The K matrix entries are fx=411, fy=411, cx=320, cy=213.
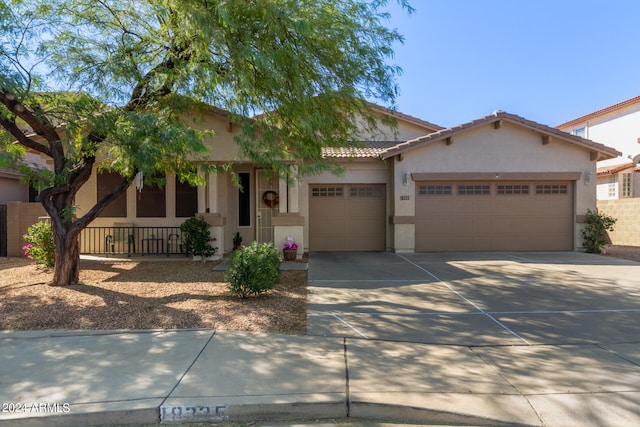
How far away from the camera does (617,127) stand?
24422mm

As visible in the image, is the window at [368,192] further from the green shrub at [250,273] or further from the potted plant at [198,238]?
the green shrub at [250,273]

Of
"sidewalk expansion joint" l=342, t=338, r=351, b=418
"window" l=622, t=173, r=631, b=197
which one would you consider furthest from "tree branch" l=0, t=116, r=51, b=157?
"window" l=622, t=173, r=631, b=197

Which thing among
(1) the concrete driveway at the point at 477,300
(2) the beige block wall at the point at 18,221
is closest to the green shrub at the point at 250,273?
(1) the concrete driveway at the point at 477,300

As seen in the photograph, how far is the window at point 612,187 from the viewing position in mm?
21609

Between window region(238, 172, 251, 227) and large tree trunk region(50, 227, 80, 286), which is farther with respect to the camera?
window region(238, 172, 251, 227)

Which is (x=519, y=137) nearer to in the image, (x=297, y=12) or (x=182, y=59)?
(x=297, y=12)

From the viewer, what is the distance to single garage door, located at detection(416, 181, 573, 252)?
47.0 ft

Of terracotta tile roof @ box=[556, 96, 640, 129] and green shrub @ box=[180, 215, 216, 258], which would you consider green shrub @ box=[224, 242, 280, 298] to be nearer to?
green shrub @ box=[180, 215, 216, 258]

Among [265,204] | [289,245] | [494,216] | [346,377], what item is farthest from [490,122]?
[346,377]

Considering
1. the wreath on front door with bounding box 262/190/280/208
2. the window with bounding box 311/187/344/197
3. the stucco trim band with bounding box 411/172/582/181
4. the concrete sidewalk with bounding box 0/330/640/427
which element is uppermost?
the stucco trim band with bounding box 411/172/582/181

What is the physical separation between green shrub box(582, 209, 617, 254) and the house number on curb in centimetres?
1453

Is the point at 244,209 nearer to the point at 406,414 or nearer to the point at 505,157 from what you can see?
the point at 505,157

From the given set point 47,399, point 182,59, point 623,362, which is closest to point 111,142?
point 182,59

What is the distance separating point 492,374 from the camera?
4.43 m
